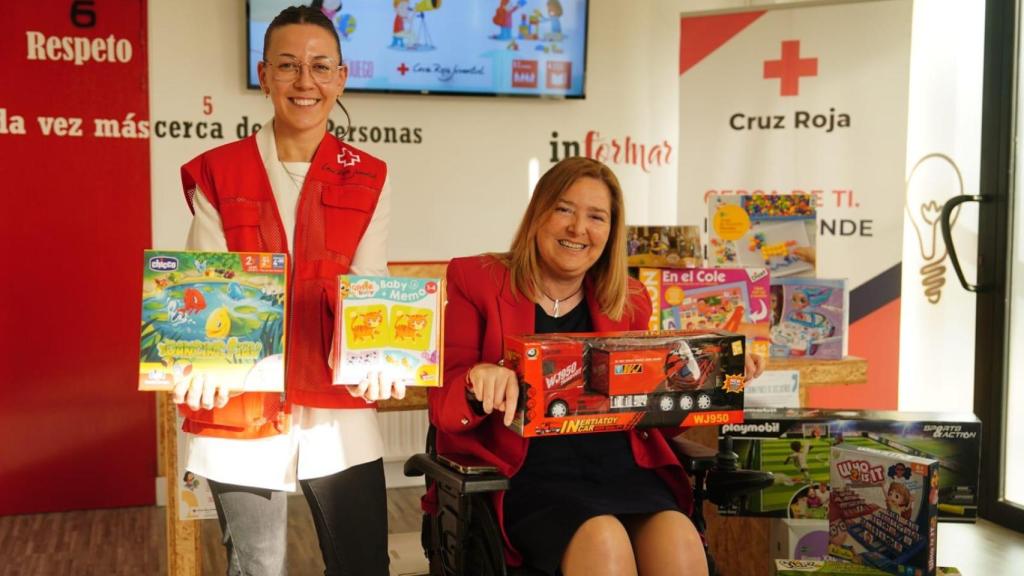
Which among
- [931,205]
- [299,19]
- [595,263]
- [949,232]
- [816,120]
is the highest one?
[816,120]

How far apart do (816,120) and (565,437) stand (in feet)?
8.45

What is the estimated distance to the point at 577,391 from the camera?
192 centimetres

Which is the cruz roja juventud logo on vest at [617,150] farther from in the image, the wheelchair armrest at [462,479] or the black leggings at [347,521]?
the black leggings at [347,521]

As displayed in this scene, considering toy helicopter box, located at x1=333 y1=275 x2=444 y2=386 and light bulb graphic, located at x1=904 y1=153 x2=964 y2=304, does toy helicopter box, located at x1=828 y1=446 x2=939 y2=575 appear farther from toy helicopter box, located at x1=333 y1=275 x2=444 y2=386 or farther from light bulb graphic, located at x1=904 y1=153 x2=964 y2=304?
light bulb graphic, located at x1=904 y1=153 x2=964 y2=304

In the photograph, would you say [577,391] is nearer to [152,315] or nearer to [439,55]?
[152,315]

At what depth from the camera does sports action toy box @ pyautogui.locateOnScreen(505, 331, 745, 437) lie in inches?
74.7

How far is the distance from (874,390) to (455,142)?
6.99 feet

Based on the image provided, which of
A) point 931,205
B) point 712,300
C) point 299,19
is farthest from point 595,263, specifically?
point 931,205

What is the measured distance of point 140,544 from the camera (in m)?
3.76

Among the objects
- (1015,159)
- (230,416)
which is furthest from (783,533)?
(1015,159)

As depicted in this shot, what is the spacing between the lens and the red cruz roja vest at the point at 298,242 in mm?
1775

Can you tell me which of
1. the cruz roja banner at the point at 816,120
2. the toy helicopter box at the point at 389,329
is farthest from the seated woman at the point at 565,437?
the cruz roja banner at the point at 816,120

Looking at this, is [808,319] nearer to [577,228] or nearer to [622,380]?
[577,228]

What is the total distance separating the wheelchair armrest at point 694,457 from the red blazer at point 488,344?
2cm
